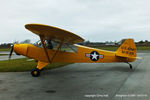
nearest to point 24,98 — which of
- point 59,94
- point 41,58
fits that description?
point 59,94

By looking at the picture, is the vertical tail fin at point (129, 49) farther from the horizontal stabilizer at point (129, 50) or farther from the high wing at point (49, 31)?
the high wing at point (49, 31)

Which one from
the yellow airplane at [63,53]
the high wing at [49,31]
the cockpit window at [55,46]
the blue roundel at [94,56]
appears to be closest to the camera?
the high wing at [49,31]

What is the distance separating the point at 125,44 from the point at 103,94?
547 centimetres

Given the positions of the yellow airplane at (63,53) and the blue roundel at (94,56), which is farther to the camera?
the blue roundel at (94,56)

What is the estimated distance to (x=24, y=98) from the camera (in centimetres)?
391

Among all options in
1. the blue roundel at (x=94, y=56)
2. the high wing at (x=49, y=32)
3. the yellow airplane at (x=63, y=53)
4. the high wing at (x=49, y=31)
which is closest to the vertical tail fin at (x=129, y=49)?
the yellow airplane at (x=63, y=53)

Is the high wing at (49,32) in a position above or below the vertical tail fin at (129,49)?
above

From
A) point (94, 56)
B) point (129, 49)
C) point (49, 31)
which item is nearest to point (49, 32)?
point (49, 31)

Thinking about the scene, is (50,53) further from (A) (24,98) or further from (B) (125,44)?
(B) (125,44)

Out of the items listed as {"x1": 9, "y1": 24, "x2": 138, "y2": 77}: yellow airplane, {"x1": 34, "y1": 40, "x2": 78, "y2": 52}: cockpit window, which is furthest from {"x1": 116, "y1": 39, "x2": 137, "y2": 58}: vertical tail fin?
{"x1": 34, "y1": 40, "x2": 78, "y2": 52}: cockpit window

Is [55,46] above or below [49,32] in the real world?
below

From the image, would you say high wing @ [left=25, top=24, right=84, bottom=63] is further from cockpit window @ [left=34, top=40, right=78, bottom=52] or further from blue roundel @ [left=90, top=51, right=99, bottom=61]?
blue roundel @ [left=90, top=51, right=99, bottom=61]

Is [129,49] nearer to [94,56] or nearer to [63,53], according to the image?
[94,56]

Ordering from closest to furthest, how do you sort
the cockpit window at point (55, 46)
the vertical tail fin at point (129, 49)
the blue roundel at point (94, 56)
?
1. the cockpit window at point (55, 46)
2. the blue roundel at point (94, 56)
3. the vertical tail fin at point (129, 49)
